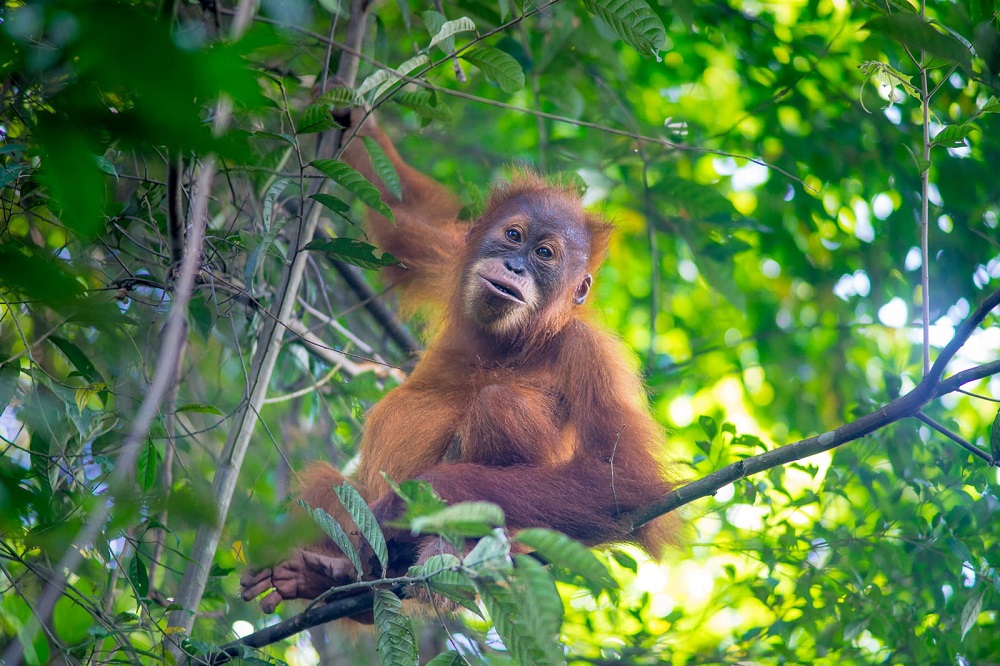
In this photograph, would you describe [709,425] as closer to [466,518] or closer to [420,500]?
[420,500]

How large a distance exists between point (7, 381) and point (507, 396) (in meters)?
2.17

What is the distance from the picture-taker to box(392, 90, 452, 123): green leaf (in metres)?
3.73

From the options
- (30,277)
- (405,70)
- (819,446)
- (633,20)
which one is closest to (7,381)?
(405,70)

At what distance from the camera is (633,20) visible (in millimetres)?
3213

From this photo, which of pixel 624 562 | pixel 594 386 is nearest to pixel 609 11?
pixel 594 386

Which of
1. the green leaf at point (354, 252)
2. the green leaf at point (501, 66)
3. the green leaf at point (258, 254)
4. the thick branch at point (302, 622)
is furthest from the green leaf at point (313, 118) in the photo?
the thick branch at point (302, 622)

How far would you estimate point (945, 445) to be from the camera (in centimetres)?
486

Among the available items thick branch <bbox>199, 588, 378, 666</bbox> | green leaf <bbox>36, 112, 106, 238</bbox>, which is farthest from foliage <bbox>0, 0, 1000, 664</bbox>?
thick branch <bbox>199, 588, 378, 666</bbox>

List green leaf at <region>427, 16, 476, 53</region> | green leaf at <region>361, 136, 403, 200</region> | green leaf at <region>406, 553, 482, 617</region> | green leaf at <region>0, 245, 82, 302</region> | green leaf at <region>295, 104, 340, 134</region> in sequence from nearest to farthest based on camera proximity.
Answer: green leaf at <region>0, 245, 82, 302</region> < green leaf at <region>406, 553, 482, 617</region> < green leaf at <region>295, 104, 340, 134</region> < green leaf at <region>427, 16, 476, 53</region> < green leaf at <region>361, 136, 403, 200</region>

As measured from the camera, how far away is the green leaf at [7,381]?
3010 mm

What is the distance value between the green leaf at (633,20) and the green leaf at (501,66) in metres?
0.54

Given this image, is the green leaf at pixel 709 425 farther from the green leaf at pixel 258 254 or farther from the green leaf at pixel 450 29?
the green leaf at pixel 258 254

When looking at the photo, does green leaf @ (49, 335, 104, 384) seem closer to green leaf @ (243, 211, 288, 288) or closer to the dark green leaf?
green leaf @ (243, 211, 288, 288)

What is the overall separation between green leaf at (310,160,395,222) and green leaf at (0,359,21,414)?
1.43 meters
